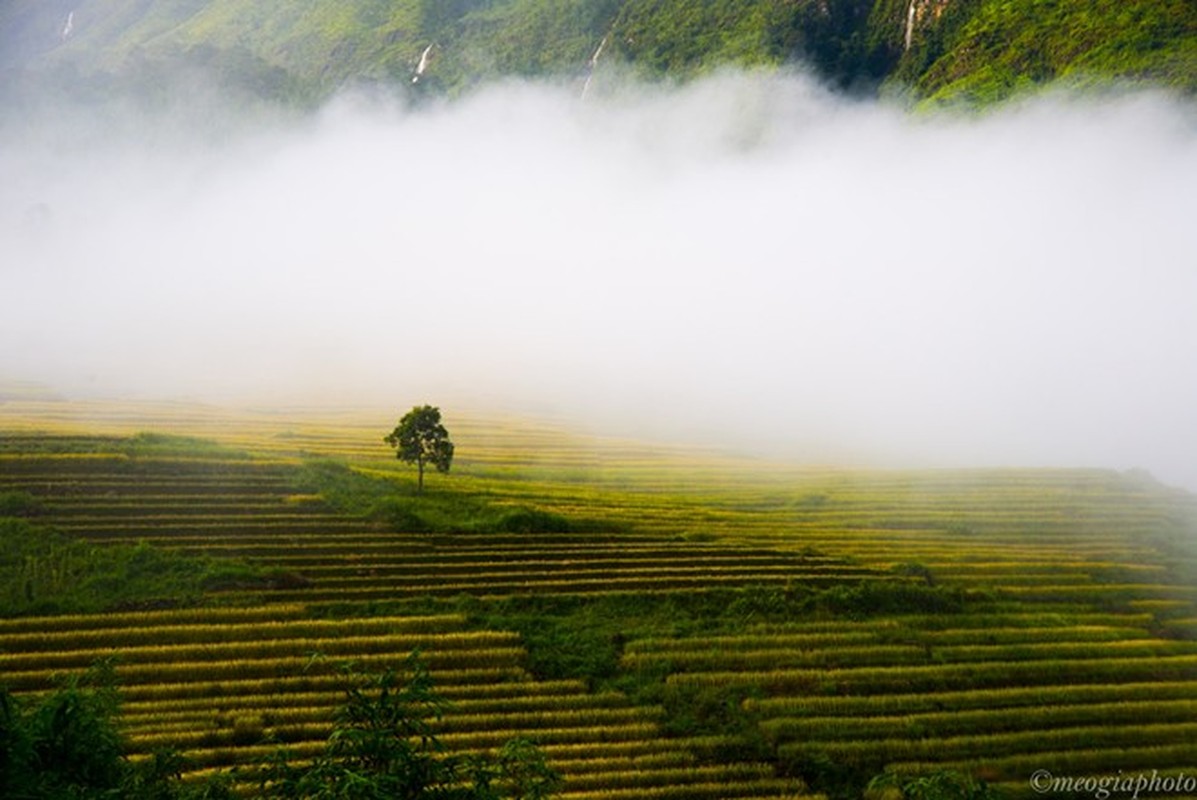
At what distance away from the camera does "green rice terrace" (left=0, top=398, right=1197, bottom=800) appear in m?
27.3

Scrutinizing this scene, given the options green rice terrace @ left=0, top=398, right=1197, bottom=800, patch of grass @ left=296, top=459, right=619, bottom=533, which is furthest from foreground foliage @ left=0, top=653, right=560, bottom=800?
patch of grass @ left=296, top=459, right=619, bottom=533

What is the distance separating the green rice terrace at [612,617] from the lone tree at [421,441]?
2.01 m

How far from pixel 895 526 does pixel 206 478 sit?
44.5 meters

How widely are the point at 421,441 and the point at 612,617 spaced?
69.2ft

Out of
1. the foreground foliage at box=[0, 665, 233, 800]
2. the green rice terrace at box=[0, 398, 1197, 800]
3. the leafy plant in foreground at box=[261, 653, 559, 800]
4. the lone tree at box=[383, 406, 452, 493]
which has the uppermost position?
the lone tree at box=[383, 406, 452, 493]

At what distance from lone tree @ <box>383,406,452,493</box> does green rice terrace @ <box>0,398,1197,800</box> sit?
2011 millimetres

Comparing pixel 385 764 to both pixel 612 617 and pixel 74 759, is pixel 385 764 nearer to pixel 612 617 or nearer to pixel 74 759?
pixel 74 759

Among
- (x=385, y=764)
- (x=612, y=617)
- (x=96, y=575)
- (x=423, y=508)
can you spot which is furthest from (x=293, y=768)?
(x=423, y=508)

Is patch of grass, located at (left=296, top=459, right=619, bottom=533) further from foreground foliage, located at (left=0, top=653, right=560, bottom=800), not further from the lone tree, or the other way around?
foreground foliage, located at (left=0, top=653, right=560, bottom=800)

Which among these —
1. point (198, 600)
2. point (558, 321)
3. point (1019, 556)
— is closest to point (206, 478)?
point (198, 600)

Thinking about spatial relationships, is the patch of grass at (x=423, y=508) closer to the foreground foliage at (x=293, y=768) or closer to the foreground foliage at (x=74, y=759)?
the foreground foliage at (x=74, y=759)

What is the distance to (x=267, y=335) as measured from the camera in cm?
12988

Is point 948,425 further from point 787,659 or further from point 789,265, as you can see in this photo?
point 789,265

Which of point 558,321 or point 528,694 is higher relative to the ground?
point 558,321
